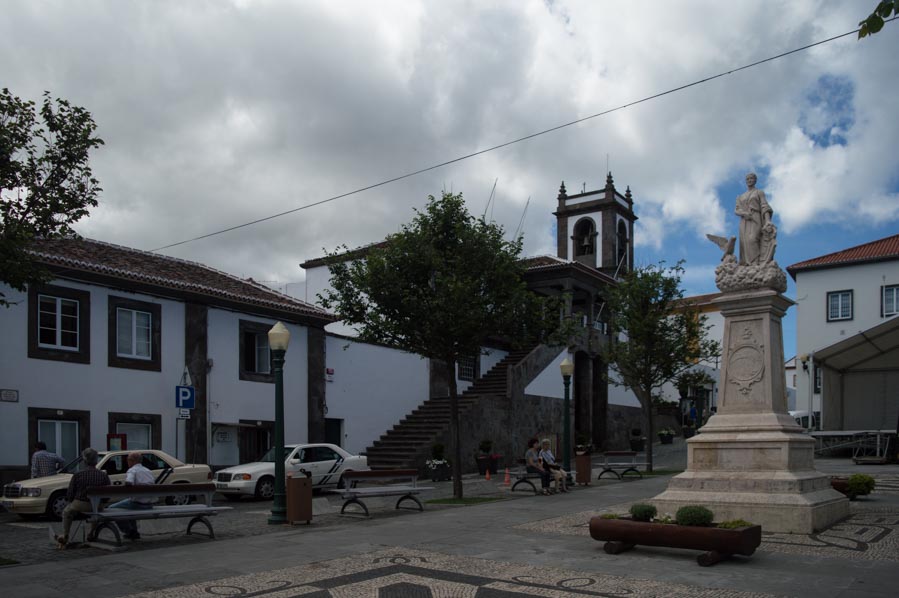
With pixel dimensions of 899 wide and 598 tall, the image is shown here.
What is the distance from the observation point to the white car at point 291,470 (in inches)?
789

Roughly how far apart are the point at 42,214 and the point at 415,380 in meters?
19.2

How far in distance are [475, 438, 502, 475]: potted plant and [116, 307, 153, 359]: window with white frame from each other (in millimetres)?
10997

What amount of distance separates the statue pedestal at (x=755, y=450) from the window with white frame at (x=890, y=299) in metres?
29.0

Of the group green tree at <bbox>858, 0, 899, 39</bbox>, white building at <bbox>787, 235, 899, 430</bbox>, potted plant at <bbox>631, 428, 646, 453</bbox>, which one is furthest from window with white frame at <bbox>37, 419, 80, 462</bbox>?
potted plant at <bbox>631, 428, 646, 453</bbox>

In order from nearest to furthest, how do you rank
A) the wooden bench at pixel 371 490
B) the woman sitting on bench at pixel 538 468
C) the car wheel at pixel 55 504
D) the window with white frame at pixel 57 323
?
the wooden bench at pixel 371 490, the car wheel at pixel 55 504, the window with white frame at pixel 57 323, the woman sitting on bench at pixel 538 468

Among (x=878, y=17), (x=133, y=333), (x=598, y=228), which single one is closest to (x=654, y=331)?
(x=133, y=333)

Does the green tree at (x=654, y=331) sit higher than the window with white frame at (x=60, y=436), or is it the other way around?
the green tree at (x=654, y=331)

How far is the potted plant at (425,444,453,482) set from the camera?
998 inches

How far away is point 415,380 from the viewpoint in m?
30.2

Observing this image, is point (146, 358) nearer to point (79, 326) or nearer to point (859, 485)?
point (79, 326)

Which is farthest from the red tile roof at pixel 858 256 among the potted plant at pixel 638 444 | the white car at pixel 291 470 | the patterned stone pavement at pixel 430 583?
the patterned stone pavement at pixel 430 583

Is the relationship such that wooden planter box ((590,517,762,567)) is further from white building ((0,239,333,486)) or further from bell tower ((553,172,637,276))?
bell tower ((553,172,637,276))

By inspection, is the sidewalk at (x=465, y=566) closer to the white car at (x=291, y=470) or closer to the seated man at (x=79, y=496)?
the seated man at (x=79, y=496)

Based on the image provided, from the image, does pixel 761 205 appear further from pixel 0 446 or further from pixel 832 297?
pixel 832 297
